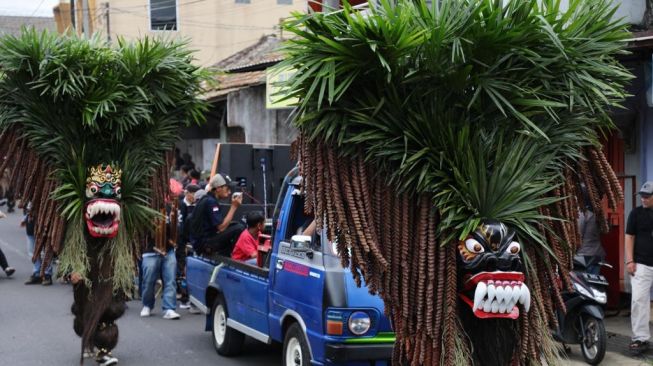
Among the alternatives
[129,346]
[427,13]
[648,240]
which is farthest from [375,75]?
[129,346]

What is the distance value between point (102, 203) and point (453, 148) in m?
3.88

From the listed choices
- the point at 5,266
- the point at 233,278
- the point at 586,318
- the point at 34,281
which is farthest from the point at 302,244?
the point at 5,266

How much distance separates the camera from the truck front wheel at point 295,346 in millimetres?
7102

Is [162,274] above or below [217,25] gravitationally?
below

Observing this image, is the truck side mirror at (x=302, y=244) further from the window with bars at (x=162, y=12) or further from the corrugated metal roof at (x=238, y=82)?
the window with bars at (x=162, y=12)

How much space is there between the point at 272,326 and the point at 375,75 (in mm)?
3748

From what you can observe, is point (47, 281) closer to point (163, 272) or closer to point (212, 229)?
point (163, 272)

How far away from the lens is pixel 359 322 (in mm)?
6691

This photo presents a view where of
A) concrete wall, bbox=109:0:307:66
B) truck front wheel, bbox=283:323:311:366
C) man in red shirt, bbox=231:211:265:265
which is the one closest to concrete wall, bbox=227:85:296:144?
man in red shirt, bbox=231:211:265:265

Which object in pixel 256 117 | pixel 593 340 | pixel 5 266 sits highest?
pixel 256 117

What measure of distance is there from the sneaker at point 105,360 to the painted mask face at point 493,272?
517 centimetres

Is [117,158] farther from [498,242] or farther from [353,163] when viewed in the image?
[498,242]

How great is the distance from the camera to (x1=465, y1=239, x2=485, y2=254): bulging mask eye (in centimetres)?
459

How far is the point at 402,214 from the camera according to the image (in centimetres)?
475
